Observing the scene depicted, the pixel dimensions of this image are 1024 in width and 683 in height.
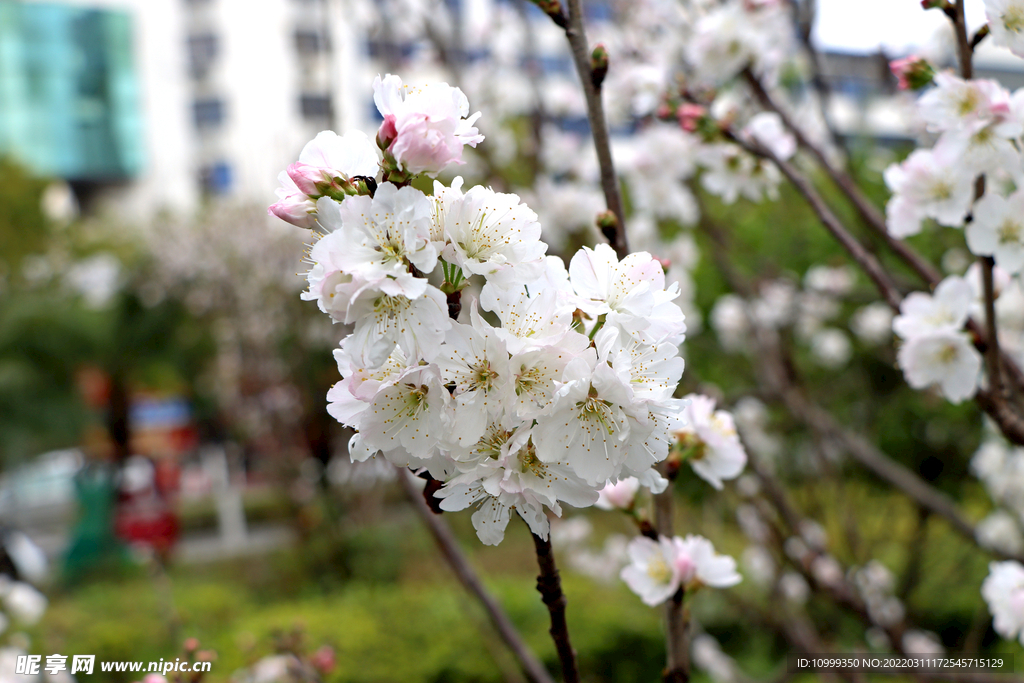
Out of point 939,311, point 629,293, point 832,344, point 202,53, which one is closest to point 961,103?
point 939,311

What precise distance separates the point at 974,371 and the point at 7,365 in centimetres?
1146

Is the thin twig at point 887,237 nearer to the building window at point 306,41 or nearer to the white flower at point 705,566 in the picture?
the white flower at point 705,566

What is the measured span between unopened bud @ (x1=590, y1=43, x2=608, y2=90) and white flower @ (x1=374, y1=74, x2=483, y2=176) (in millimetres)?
313

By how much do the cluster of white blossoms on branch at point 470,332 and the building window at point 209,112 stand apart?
95.1ft

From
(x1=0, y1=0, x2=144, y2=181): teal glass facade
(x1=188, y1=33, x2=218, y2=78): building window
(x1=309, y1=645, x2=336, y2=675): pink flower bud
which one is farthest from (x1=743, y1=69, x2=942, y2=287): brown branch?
(x1=0, y1=0, x2=144, y2=181): teal glass facade

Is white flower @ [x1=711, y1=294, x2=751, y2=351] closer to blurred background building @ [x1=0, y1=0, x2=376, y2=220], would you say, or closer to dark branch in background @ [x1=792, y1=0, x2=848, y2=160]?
Result: dark branch in background @ [x1=792, y1=0, x2=848, y2=160]

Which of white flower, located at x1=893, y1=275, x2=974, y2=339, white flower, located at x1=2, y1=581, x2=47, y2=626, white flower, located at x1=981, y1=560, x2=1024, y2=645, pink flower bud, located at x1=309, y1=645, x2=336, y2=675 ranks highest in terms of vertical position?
white flower, located at x1=893, y1=275, x2=974, y2=339

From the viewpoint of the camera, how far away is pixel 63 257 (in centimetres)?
1283

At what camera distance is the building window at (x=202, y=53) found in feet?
86.5

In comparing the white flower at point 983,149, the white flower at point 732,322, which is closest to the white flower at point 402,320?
the white flower at point 983,149

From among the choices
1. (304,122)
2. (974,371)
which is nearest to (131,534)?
(974,371)

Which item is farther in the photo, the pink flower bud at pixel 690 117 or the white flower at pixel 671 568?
the pink flower bud at pixel 690 117

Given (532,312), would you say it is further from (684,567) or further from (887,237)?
(887,237)

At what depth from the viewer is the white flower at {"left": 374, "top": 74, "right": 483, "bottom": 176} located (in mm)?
665
